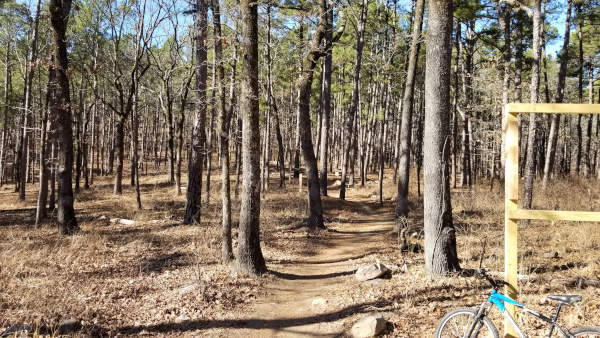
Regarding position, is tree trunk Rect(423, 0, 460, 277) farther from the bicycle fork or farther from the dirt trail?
the bicycle fork

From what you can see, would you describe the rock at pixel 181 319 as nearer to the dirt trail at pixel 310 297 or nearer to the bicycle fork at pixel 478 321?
the dirt trail at pixel 310 297

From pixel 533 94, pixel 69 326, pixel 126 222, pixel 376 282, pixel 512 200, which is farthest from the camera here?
pixel 126 222

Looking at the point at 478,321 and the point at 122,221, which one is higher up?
the point at 478,321

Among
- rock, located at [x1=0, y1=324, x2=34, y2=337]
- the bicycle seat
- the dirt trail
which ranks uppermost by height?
the bicycle seat

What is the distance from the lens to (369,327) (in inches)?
192

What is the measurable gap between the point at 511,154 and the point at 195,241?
8.28 metres

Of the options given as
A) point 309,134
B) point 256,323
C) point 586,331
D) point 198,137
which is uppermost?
point 309,134

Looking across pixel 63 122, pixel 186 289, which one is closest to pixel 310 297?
pixel 186 289

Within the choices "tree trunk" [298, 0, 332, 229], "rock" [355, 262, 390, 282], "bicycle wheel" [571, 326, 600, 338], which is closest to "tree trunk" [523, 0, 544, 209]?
"tree trunk" [298, 0, 332, 229]

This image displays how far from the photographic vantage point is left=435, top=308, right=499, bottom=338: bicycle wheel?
3887 mm

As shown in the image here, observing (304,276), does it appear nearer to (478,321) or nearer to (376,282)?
(376,282)

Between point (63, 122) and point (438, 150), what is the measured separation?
1051cm

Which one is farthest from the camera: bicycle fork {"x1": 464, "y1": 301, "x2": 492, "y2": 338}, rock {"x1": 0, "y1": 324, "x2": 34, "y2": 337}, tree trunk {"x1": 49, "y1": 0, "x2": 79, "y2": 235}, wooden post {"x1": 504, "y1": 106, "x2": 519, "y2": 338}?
tree trunk {"x1": 49, "y1": 0, "x2": 79, "y2": 235}

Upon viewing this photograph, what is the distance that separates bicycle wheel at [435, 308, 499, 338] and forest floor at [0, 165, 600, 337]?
66 cm
